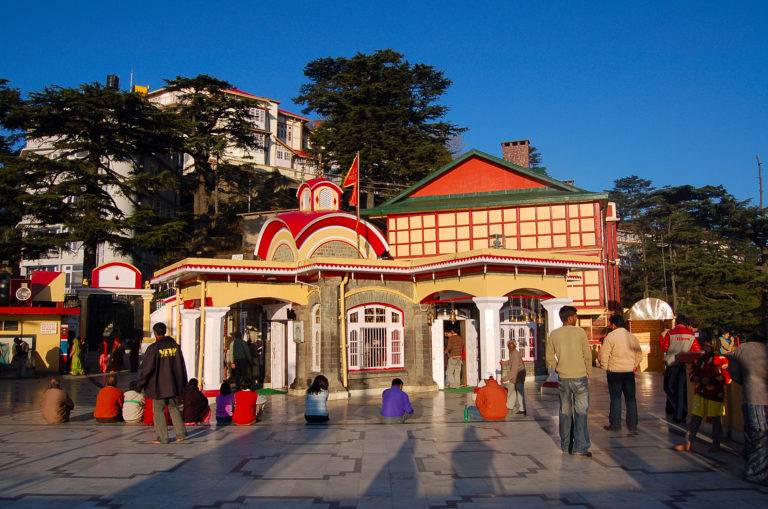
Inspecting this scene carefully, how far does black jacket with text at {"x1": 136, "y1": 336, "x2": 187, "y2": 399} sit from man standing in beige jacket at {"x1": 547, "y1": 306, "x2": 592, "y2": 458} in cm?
561

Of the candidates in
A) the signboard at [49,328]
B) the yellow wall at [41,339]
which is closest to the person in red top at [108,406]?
the yellow wall at [41,339]

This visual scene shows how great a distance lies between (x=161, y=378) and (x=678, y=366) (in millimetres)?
8404

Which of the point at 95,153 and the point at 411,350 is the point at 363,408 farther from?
the point at 95,153

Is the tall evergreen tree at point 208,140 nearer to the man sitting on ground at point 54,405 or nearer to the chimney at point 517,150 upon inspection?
the chimney at point 517,150

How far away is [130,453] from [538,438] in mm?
6119

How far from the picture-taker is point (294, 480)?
7980 millimetres

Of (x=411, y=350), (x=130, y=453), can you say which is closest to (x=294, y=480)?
(x=130, y=453)

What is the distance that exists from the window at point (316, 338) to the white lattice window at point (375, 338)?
0.84 m

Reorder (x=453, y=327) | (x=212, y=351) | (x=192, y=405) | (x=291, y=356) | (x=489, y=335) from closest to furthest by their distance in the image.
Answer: (x=192, y=405), (x=489, y=335), (x=212, y=351), (x=291, y=356), (x=453, y=327)

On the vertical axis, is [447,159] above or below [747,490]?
above

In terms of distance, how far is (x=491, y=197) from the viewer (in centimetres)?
2961

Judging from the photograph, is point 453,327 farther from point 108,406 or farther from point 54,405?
point 54,405

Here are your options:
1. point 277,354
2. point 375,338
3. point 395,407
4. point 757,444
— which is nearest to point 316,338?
point 375,338

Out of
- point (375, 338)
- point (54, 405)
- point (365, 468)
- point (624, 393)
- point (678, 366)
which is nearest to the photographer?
point (365, 468)
